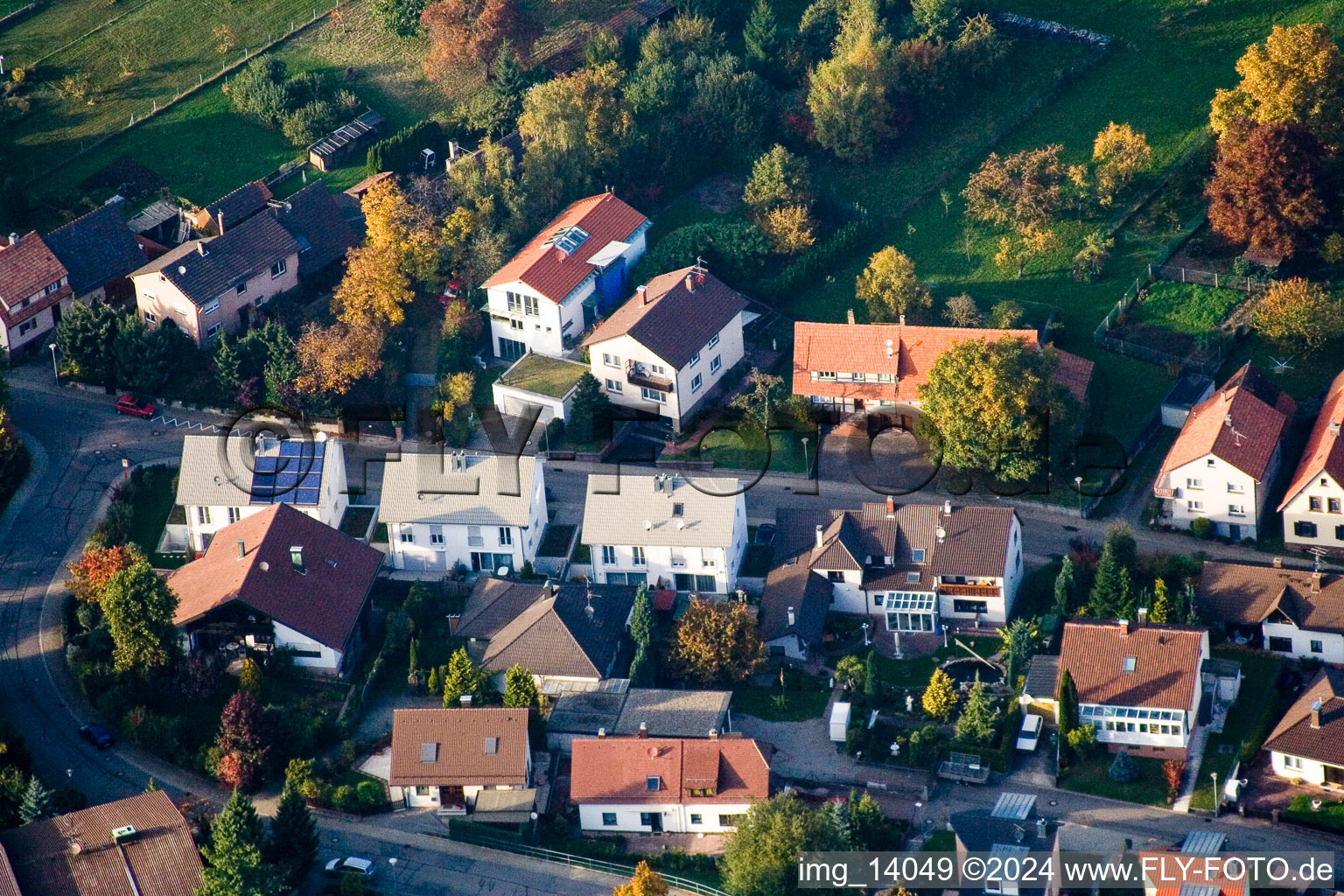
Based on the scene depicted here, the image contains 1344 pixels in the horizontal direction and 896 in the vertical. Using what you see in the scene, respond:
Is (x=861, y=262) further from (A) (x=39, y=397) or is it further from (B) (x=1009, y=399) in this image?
(A) (x=39, y=397)

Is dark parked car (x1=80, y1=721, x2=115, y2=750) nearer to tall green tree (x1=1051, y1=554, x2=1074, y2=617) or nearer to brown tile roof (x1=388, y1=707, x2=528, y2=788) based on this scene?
brown tile roof (x1=388, y1=707, x2=528, y2=788)

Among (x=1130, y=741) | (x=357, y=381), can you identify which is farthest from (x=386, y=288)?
(x=1130, y=741)

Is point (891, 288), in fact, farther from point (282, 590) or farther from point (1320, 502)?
point (282, 590)

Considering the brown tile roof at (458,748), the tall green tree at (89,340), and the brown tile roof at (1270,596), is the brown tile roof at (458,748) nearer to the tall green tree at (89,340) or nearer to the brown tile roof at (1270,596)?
the brown tile roof at (1270,596)

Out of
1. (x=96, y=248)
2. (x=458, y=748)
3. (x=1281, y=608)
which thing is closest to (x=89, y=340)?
(x=96, y=248)

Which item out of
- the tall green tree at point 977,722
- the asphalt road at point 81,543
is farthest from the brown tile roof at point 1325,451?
the tall green tree at point 977,722
